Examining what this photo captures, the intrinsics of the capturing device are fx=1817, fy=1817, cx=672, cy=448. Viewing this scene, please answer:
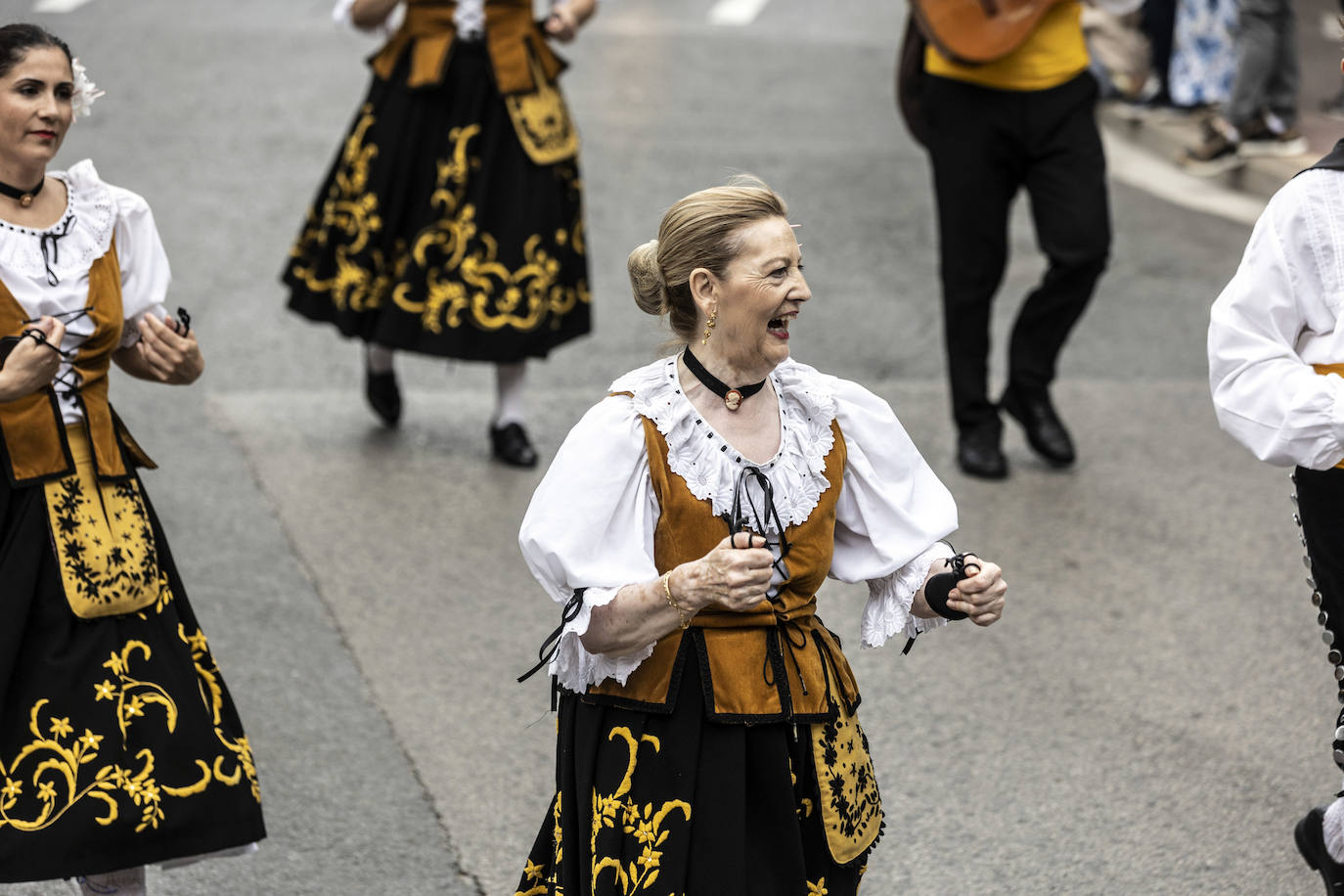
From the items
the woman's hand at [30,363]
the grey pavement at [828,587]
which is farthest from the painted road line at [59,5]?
the woman's hand at [30,363]

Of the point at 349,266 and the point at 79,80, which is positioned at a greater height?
the point at 79,80

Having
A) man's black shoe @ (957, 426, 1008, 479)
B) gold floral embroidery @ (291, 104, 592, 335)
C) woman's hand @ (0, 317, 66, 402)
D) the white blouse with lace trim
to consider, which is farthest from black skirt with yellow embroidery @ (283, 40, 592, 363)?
woman's hand @ (0, 317, 66, 402)

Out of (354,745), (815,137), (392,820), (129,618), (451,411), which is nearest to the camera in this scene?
(129,618)

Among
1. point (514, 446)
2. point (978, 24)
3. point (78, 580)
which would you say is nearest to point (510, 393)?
point (514, 446)

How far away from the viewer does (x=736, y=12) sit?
15195mm

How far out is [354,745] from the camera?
468cm

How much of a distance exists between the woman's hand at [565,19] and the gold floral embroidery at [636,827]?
3.80 m

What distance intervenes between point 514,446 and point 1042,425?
194 cm

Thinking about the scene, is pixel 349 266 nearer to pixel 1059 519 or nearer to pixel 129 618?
pixel 1059 519

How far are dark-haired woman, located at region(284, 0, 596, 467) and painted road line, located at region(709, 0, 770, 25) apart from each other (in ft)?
28.4

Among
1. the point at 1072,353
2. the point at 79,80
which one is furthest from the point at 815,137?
the point at 79,80

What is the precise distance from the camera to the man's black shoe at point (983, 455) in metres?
6.57

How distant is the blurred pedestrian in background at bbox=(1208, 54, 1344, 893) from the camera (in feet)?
10.8

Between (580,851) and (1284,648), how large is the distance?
3070 mm
